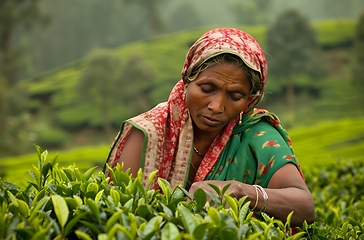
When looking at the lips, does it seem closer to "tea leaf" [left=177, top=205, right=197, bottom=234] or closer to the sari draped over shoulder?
the sari draped over shoulder

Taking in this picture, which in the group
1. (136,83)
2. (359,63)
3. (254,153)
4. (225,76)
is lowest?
(359,63)

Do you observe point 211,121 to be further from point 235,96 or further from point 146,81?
point 146,81

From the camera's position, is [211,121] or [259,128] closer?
[211,121]

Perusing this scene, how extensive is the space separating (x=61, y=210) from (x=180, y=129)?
122 centimetres

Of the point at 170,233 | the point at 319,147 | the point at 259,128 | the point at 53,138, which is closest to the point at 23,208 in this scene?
the point at 170,233

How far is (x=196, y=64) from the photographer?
2486 millimetres

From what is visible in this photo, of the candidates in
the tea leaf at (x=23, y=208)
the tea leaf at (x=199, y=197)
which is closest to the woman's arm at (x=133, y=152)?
the tea leaf at (x=199, y=197)

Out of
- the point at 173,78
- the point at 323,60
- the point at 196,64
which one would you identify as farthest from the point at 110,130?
the point at 196,64

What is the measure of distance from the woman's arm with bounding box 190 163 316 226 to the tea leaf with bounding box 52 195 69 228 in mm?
752

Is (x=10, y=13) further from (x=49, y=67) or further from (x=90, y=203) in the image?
(x=90, y=203)

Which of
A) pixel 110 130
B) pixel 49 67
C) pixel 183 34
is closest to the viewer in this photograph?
pixel 110 130

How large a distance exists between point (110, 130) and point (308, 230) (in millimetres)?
20427

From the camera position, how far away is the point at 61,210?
55.7 inches

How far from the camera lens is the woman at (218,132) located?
2422mm
